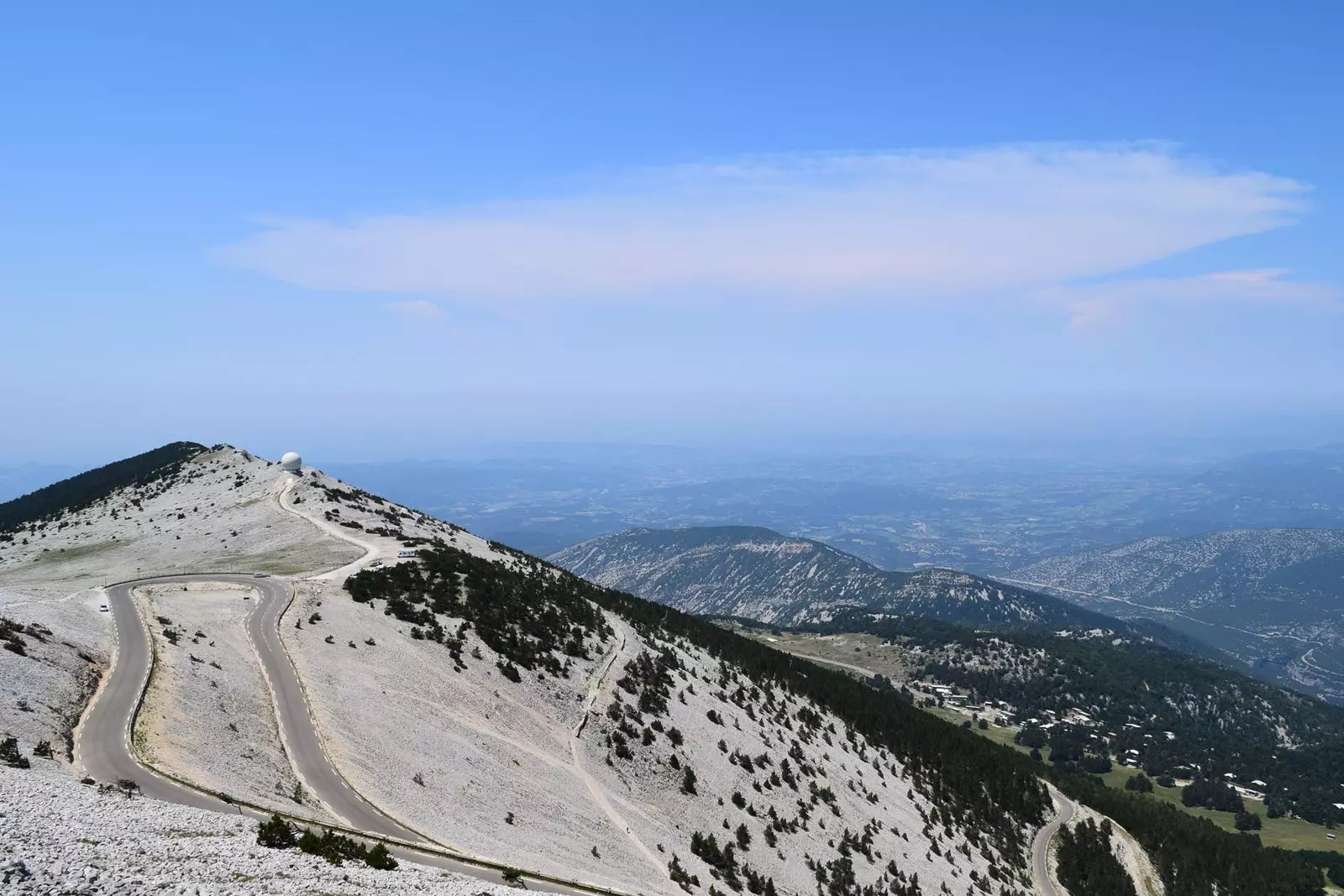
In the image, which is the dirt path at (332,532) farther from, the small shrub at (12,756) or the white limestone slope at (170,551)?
the small shrub at (12,756)

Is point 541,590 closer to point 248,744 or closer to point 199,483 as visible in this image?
point 248,744

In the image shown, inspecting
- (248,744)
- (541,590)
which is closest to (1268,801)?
(541,590)

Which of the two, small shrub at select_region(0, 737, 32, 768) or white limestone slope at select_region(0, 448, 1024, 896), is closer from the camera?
small shrub at select_region(0, 737, 32, 768)

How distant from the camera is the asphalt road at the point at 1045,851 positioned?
62.2 metres

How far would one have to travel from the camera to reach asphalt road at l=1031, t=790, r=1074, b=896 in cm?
6219

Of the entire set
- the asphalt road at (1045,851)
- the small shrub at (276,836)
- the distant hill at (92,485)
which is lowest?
the asphalt road at (1045,851)

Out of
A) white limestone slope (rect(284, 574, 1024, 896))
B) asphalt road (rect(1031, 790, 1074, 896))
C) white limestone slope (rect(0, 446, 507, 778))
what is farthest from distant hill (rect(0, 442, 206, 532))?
asphalt road (rect(1031, 790, 1074, 896))

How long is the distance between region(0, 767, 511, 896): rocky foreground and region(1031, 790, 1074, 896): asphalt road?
58488 mm

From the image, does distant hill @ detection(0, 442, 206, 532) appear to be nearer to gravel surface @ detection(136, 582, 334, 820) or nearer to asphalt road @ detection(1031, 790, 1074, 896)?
gravel surface @ detection(136, 582, 334, 820)

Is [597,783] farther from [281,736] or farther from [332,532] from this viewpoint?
[332,532]

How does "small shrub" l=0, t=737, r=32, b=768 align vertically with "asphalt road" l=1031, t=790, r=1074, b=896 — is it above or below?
above

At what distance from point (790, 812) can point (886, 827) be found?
9.94 metres

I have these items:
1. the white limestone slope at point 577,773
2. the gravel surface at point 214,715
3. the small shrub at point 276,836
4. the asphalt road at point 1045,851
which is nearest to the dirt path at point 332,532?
the white limestone slope at point 577,773

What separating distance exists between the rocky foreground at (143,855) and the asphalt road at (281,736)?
2.98 meters
